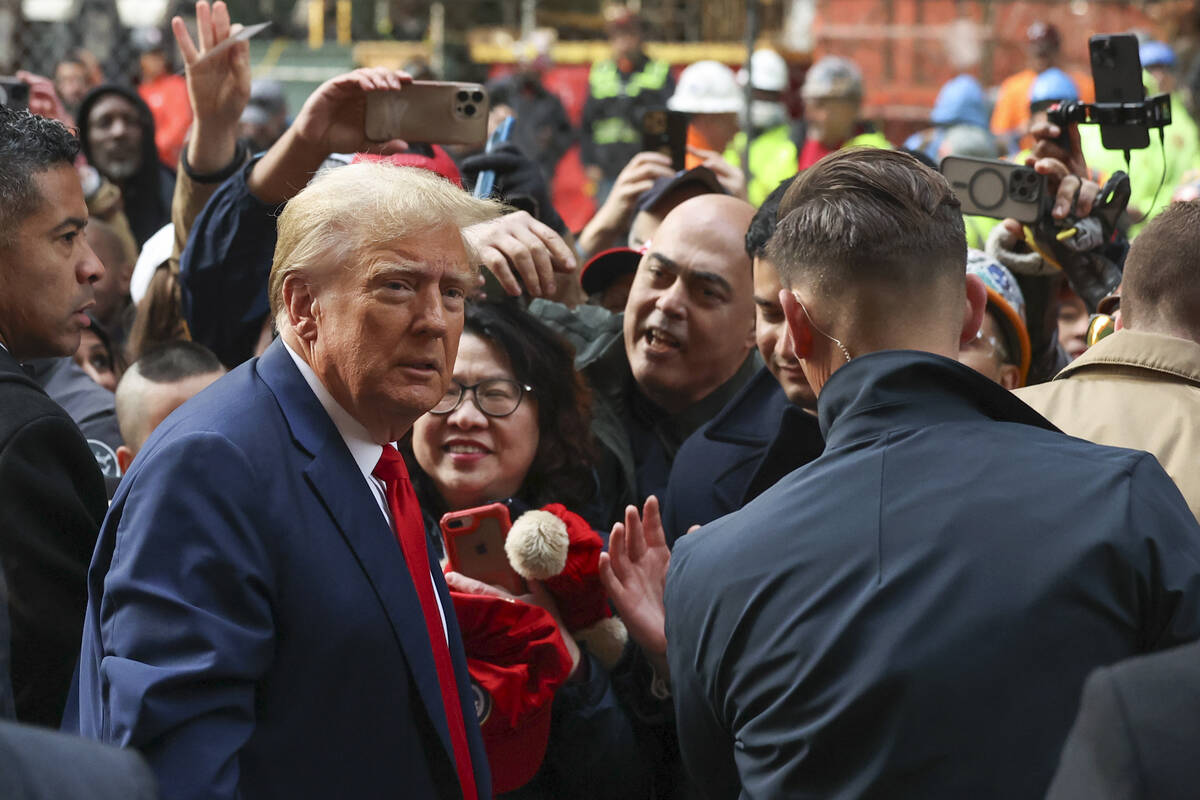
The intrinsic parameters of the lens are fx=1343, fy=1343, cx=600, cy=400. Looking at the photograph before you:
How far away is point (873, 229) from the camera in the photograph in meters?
1.97

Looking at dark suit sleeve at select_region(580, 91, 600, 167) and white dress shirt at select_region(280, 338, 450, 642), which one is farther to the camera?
dark suit sleeve at select_region(580, 91, 600, 167)

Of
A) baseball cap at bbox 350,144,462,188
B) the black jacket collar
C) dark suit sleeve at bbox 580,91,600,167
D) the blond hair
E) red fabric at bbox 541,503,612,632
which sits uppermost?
dark suit sleeve at bbox 580,91,600,167

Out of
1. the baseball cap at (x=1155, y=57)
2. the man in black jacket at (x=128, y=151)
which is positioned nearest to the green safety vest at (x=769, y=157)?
the baseball cap at (x=1155, y=57)

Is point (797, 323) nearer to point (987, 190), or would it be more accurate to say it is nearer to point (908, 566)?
point (908, 566)

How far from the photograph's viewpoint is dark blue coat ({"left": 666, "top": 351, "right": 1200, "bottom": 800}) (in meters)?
1.71

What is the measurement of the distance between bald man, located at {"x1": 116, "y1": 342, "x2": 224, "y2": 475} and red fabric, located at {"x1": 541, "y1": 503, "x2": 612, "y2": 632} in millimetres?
1294

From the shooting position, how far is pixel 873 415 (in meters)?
1.89

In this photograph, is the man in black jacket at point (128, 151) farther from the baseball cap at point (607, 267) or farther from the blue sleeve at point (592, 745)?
the blue sleeve at point (592, 745)

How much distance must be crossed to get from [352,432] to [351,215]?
0.35m

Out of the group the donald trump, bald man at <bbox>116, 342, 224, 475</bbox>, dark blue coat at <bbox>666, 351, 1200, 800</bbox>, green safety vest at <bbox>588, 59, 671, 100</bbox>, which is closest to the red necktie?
the donald trump

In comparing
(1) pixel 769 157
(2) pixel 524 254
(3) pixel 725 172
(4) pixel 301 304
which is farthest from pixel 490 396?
(1) pixel 769 157

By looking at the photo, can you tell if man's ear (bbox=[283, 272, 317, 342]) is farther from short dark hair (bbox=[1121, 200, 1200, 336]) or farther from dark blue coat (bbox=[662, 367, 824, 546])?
short dark hair (bbox=[1121, 200, 1200, 336])

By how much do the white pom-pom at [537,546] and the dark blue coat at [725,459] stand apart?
0.46 meters

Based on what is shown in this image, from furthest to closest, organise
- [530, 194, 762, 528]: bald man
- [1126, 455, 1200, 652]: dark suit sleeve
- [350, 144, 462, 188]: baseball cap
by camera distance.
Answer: [530, 194, 762, 528]: bald man, [350, 144, 462, 188]: baseball cap, [1126, 455, 1200, 652]: dark suit sleeve
